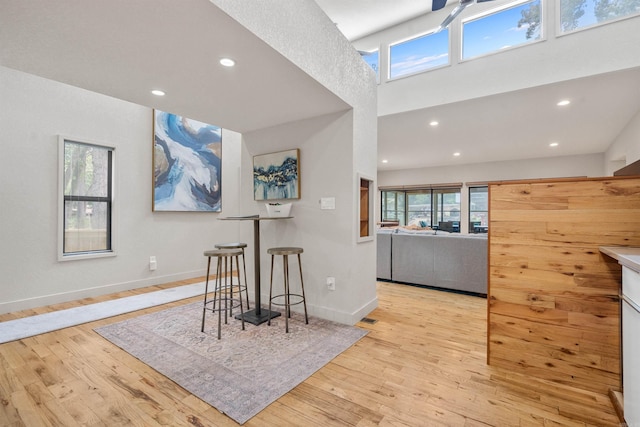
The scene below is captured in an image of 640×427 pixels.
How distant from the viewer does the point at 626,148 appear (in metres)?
5.41

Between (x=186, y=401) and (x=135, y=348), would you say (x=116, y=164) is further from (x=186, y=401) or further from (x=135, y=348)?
(x=186, y=401)

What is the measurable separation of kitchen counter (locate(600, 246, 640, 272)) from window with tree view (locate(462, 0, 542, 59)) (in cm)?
394

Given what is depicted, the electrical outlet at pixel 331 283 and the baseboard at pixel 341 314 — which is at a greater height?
the electrical outlet at pixel 331 283

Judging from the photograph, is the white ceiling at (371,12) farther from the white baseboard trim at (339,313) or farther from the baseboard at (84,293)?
the baseboard at (84,293)

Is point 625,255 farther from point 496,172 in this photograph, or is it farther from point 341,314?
point 496,172

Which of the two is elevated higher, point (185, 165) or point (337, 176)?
point (185, 165)

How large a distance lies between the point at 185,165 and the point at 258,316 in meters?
3.15

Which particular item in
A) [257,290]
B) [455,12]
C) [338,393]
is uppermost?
[455,12]

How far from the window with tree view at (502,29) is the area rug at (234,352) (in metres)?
4.78

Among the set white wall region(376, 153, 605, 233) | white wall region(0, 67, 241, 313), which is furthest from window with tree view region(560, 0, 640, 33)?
white wall region(0, 67, 241, 313)

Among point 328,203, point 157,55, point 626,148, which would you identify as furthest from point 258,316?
point 626,148

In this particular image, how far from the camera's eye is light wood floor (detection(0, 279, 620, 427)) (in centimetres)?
162

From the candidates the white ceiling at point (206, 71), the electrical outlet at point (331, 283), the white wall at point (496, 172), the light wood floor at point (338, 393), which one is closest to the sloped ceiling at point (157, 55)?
the white ceiling at point (206, 71)

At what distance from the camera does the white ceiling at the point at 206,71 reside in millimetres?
1649
